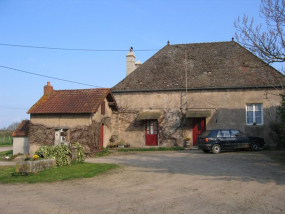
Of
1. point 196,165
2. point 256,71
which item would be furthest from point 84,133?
point 256,71

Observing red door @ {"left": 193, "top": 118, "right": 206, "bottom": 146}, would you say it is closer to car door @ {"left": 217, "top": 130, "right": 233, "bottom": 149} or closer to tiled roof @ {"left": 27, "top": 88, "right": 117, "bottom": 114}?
car door @ {"left": 217, "top": 130, "right": 233, "bottom": 149}

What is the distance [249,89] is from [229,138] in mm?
5427

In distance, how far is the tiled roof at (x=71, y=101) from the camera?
61.1 feet

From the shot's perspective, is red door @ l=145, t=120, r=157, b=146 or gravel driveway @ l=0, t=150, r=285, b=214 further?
red door @ l=145, t=120, r=157, b=146

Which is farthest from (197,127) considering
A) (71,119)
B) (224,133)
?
(71,119)

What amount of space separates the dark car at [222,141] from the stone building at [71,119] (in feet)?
23.2

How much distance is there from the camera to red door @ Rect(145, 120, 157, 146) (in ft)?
73.6

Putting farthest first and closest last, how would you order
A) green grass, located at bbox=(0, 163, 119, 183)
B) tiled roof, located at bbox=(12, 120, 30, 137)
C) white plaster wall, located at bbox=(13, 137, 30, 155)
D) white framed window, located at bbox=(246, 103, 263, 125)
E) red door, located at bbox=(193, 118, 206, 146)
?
red door, located at bbox=(193, 118, 206, 146) < white framed window, located at bbox=(246, 103, 263, 125) < tiled roof, located at bbox=(12, 120, 30, 137) < white plaster wall, located at bbox=(13, 137, 30, 155) < green grass, located at bbox=(0, 163, 119, 183)

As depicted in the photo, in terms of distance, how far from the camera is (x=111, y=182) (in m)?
9.34

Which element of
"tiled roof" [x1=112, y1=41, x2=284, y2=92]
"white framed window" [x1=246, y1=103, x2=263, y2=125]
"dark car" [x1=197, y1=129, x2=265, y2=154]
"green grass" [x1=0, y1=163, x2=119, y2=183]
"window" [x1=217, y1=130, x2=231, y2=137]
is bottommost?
"green grass" [x1=0, y1=163, x2=119, y2=183]

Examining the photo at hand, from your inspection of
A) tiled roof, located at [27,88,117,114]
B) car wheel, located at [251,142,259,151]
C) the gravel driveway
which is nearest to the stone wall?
tiled roof, located at [27,88,117,114]

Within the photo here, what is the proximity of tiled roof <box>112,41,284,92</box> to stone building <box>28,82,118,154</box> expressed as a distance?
11.9 feet

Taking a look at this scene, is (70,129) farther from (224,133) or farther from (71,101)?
(224,133)

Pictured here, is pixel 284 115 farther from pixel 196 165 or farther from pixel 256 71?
pixel 256 71
